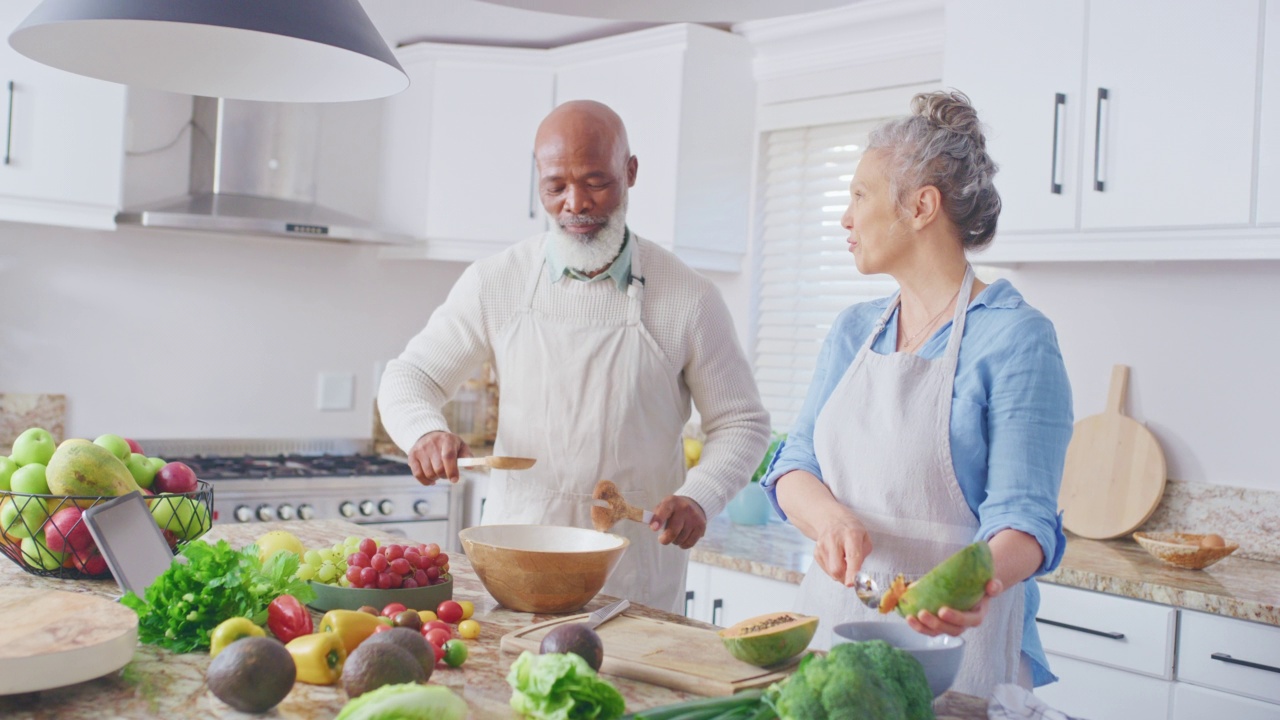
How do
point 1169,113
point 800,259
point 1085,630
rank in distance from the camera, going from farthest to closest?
1. point 800,259
2. point 1169,113
3. point 1085,630

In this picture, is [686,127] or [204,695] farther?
[686,127]

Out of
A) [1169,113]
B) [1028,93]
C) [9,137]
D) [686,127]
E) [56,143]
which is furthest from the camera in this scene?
[686,127]

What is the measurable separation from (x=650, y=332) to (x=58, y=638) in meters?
1.29

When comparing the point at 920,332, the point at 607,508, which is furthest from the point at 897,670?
the point at 920,332

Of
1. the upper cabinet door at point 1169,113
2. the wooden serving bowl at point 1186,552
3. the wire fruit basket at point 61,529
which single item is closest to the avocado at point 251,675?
the wire fruit basket at point 61,529

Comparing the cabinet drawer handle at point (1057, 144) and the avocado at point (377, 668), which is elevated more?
the cabinet drawer handle at point (1057, 144)

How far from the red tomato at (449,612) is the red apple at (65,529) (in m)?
0.55

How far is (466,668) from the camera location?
1322mm

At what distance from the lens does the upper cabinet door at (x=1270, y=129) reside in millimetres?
2510

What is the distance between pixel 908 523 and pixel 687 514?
1.24ft

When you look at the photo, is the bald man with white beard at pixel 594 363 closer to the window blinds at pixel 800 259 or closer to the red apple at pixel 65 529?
the red apple at pixel 65 529

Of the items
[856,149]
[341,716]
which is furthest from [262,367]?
[341,716]

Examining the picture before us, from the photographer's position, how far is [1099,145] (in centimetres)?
278

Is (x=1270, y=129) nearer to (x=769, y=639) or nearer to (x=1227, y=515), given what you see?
(x=1227, y=515)
